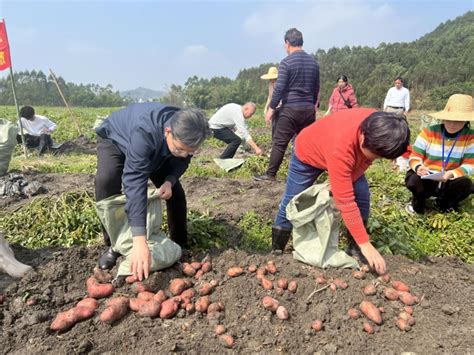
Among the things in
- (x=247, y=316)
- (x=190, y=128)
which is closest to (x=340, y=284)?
(x=247, y=316)

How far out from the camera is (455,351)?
1795mm

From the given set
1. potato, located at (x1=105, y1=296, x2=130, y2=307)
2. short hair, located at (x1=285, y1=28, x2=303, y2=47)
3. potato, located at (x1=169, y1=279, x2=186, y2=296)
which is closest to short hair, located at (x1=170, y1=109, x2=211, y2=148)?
potato, located at (x1=169, y1=279, x2=186, y2=296)

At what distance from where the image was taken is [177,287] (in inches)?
86.1

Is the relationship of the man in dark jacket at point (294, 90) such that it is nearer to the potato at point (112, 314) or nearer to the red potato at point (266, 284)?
the red potato at point (266, 284)

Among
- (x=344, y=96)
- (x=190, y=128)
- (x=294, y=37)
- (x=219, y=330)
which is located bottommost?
(x=219, y=330)

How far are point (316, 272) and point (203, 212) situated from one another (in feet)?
5.73

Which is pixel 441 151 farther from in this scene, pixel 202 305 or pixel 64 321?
pixel 64 321

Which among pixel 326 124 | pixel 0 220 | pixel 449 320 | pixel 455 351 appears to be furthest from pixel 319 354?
pixel 0 220

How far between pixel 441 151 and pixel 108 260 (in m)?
3.15

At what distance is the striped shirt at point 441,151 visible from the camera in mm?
3350

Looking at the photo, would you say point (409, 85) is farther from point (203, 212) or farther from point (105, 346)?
point (105, 346)

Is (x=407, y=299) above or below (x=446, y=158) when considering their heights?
below

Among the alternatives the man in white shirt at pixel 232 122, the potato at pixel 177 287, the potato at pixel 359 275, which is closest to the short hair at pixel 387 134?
the potato at pixel 359 275

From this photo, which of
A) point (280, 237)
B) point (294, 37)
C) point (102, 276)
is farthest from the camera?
point (294, 37)
